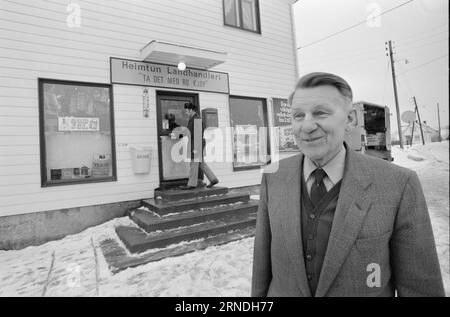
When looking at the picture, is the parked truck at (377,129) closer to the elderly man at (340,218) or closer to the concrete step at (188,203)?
the concrete step at (188,203)

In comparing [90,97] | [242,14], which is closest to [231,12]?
[242,14]

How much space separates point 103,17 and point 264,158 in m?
5.61

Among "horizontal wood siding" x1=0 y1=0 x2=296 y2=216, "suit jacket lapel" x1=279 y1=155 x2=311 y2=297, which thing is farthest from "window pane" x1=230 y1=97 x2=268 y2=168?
"suit jacket lapel" x1=279 y1=155 x2=311 y2=297

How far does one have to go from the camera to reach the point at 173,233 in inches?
184

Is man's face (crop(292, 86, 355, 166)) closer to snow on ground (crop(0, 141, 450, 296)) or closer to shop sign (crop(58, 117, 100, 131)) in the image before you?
snow on ground (crop(0, 141, 450, 296))

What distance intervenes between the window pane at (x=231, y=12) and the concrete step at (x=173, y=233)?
5918 millimetres

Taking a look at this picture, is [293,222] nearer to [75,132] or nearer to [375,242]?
[375,242]

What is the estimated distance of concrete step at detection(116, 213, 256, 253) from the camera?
14.2 ft

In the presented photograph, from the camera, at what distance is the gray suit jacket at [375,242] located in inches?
49.3

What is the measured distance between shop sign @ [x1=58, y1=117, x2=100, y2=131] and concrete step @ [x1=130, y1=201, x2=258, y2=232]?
204 centimetres

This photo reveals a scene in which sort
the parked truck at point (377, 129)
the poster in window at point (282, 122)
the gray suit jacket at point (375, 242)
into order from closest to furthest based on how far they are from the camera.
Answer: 1. the gray suit jacket at point (375, 242)
2. the poster in window at point (282, 122)
3. the parked truck at point (377, 129)

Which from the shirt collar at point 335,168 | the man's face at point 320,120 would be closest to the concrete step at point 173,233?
→ the shirt collar at point 335,168

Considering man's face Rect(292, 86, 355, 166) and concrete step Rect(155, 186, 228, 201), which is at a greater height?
man's face Rect(292, 86, 355, 166)

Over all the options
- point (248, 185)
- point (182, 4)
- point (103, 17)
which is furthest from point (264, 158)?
point (103, 17)
